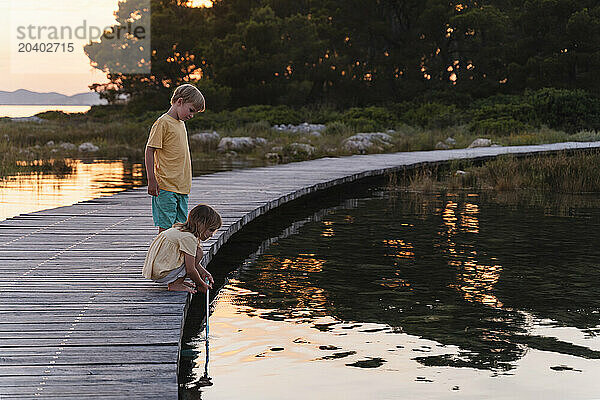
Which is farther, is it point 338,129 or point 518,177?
point 338,129

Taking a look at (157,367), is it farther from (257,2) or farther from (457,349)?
(257,2)

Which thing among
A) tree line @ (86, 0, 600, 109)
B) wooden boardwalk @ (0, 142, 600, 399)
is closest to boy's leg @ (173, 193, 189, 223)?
wooden boardwalk @ (0, 142, 600, 399)

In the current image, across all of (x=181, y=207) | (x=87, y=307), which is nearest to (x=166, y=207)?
(x=181, y=207)

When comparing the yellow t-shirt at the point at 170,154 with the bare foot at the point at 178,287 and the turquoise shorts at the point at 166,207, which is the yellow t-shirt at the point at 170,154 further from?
the bare foot at the point at 178,287

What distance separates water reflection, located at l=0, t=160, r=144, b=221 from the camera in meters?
13.8

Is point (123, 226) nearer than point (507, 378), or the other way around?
point (507, 378)

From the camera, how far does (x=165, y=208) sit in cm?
658

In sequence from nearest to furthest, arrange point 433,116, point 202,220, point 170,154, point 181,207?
1. point 202,220
2. point 170,154
3. point 181,207
4. point 433,116

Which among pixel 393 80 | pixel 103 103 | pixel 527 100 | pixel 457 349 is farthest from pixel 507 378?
pixel 103 103

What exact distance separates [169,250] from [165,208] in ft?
2.02

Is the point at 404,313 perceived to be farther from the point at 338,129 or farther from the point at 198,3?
the point at 198,3

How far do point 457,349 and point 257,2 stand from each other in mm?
43872

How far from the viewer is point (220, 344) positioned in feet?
19.7

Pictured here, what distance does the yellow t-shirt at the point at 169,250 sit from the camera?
19.6 feet
